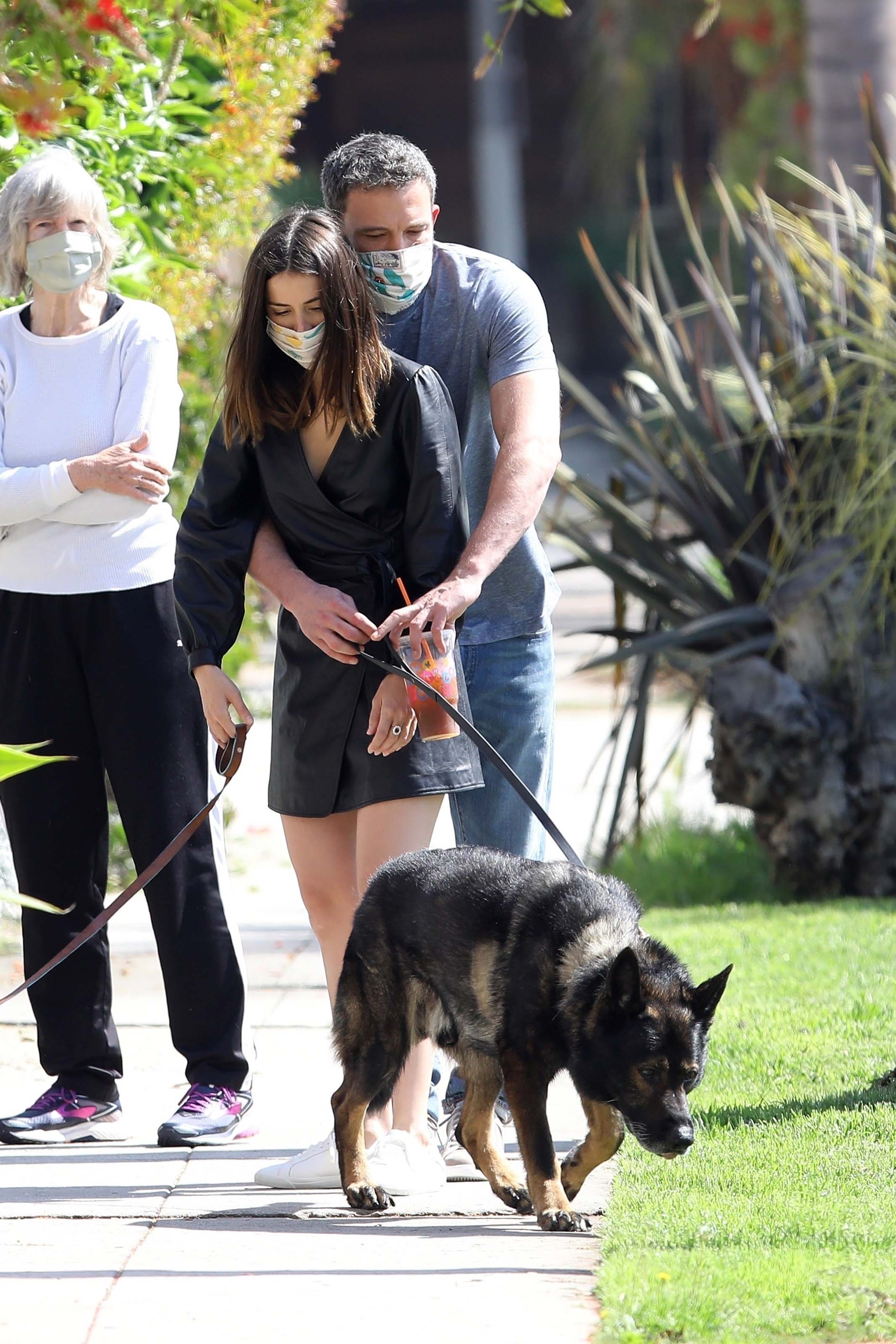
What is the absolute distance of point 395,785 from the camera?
3543mm

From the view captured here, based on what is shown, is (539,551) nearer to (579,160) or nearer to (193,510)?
(193,510)

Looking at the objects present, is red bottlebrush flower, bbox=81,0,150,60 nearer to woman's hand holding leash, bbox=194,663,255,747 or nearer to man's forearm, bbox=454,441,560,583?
man's forearm, bbox=454,441,560,583

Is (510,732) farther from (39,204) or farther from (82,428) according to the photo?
(39,204)

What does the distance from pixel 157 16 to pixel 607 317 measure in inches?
912

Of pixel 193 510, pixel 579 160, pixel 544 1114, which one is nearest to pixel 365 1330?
pixel 544 1114

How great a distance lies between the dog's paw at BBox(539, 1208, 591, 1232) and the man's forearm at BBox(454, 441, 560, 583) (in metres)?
1.22

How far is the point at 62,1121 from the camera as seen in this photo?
Answer: 4055mm

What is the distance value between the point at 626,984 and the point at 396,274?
1.56 metres

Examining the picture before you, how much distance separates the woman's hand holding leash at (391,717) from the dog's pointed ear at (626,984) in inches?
27.0

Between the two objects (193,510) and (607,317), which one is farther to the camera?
(607,317)

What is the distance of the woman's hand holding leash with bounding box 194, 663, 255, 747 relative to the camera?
3.63 meters

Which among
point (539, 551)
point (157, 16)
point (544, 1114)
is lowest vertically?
point (544, 1114)

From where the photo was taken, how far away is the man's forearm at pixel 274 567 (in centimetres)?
354

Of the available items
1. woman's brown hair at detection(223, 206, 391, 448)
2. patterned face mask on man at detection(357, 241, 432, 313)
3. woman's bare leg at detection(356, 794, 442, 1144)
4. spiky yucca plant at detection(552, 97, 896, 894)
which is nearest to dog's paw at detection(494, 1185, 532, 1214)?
woman's bare leg at detection(356, 794, 442, 1144)
